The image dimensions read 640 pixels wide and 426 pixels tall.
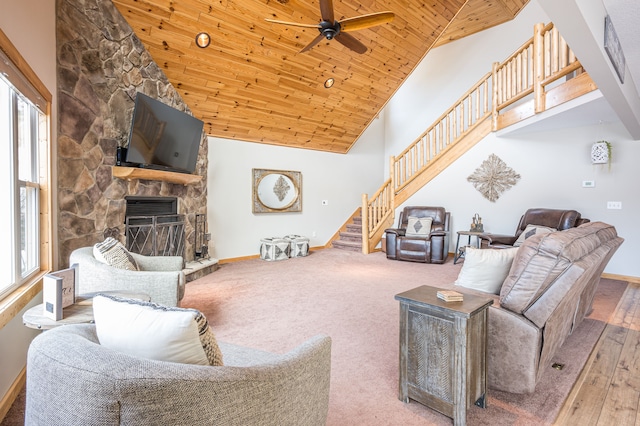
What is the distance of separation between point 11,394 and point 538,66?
6318mm

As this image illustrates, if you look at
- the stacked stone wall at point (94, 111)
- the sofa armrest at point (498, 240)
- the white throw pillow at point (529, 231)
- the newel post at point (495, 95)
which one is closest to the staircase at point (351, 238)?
the sofa armrest at point (498, 240)

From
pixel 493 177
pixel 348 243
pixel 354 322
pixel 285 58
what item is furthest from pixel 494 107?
pixel 354 322

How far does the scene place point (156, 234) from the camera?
4.66 m

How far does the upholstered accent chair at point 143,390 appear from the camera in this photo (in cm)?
75

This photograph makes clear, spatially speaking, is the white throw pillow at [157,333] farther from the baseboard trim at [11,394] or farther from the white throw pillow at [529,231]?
the white throw pillow at [529,231]

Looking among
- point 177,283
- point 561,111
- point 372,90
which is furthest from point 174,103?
point 561,111

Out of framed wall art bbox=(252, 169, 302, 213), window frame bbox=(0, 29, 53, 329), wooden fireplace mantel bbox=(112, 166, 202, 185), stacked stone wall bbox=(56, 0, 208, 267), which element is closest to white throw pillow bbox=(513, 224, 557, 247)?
framed wall art bbox=(252, 169, 302, 213)

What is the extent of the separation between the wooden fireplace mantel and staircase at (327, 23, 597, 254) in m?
3.56

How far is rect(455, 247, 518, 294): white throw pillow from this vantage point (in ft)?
7.85

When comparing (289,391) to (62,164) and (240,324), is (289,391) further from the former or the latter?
(62,164)

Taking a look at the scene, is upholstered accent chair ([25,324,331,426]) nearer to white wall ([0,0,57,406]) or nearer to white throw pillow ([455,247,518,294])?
white wall ([0,0,57,406])

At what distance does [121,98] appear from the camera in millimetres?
4062

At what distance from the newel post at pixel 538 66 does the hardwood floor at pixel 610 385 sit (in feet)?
10.2

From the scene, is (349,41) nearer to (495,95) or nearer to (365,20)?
(365,20)
